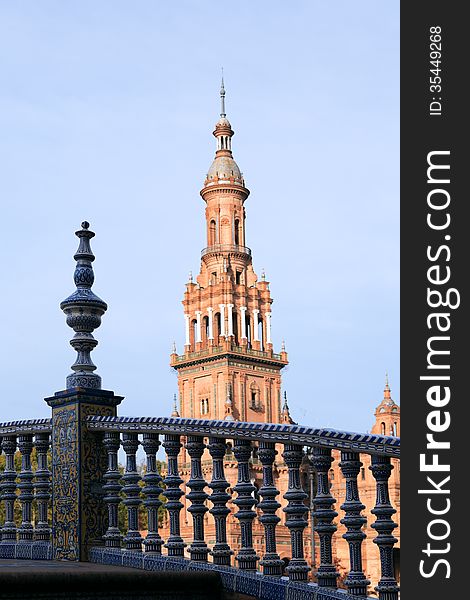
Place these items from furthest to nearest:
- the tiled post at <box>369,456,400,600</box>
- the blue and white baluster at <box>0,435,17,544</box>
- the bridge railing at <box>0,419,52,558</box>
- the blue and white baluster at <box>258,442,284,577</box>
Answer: the blue and white baluster at <box>0,435,17,544</box> → the bridge railing at <box>0,419,52,558</box> → the blue and white baluster at <box>258,442,284,577</box> → the tiled post at <box>369,456,400,600</box>

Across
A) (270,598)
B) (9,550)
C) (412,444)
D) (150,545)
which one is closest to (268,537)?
(270,598)

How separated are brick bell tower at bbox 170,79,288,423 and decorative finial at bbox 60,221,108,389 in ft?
232

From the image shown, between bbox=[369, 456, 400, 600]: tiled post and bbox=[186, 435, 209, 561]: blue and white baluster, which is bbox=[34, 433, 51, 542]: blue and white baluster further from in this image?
bbox=[369, 456, 400, 600]: tiled post

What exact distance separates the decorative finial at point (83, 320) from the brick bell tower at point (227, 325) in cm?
7076

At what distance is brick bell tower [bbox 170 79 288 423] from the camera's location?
80500 millimetres

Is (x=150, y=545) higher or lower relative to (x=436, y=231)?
lower

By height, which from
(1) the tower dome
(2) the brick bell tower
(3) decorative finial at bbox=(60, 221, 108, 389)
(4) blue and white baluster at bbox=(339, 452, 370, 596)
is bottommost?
(4) blue and white baluster at bbox=(339, 452, 370, 596)

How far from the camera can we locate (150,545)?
23.6ft

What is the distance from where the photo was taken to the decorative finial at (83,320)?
26.6 ft

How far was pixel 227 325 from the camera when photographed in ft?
266

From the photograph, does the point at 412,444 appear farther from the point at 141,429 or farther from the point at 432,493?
the point at 141,429

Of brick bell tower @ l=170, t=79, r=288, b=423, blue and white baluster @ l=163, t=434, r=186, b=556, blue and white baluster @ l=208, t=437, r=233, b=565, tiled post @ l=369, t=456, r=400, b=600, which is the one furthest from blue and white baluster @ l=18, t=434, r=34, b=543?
brick bell tower @ l=170, t=79, r=288, b=423

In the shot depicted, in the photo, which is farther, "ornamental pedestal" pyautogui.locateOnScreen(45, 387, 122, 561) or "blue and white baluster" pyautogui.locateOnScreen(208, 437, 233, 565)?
"ornamental pedestal" pyautogui.locateOnScreen(45, 387, 122, 561)

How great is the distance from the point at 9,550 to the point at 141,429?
204 cm
